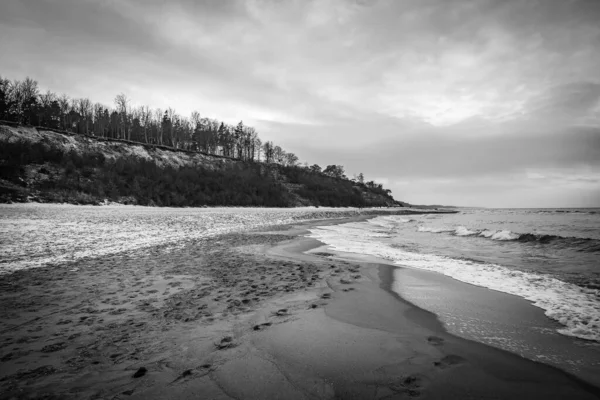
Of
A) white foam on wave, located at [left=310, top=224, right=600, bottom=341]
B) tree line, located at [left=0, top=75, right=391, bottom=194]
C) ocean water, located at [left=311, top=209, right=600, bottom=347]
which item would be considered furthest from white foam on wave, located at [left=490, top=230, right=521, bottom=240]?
tree line, located at [left=0, top=75, right=391, bottom=194]

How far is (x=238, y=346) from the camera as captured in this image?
3.02 metres

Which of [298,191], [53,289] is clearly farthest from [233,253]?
[298,191]

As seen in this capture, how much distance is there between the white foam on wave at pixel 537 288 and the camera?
3.77 m

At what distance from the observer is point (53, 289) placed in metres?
5.02

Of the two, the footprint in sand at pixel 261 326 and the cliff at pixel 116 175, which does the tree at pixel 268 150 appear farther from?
the footprint in sand at pixel 261 326

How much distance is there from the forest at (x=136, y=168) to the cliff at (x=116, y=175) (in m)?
0.11

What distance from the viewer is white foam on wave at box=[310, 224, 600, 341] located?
377 centimetres

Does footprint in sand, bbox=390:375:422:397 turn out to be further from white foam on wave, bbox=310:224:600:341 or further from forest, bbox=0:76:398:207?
forest, bbox=0:76:398:207

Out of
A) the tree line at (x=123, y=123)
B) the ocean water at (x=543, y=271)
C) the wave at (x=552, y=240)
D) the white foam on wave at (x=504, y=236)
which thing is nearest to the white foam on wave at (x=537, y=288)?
the ocean water at (x=543, y=271)

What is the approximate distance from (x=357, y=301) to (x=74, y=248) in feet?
31.2

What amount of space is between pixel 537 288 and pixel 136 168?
47.8m

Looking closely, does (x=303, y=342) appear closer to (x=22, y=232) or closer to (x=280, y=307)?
(x=280, y=307)

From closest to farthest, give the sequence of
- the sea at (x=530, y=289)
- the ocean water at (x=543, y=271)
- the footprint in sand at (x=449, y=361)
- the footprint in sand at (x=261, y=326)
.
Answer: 1. the footprint in sand at (x=449, y=361)
2. the sea at (x=530, y=289)
3. the footprint in sand at (x=261, y=326)
4. the ocean water at (x=543, y=271)

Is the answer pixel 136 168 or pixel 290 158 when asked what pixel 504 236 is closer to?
pixel 136 168
